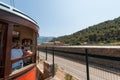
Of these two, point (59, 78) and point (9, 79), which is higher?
point (9, 79)

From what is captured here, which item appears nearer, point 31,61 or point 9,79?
point 9,79

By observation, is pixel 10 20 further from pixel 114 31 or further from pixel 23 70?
pixel 114 31

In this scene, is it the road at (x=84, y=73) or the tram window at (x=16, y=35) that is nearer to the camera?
the road at (x=84, y=73)

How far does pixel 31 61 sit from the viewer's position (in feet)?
22.7

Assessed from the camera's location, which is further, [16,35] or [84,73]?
[84,73]

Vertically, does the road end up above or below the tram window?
below

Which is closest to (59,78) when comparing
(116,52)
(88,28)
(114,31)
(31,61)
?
(31,61)

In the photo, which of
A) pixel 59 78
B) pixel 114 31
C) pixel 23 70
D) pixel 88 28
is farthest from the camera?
pixel 88 28

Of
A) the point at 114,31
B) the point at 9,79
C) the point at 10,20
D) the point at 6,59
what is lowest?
the point at 9,79

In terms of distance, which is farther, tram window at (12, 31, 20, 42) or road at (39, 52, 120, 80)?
tram window at (12, 31, 20, 42)

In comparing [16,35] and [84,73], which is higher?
[16,35]

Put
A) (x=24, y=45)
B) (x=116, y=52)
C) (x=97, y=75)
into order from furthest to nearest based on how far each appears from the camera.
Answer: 1. (x=116, y=52)
2. (x=24, y=45)
3. (x=97, y=75)

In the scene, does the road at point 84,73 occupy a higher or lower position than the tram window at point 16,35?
lower

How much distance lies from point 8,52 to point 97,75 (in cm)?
371
